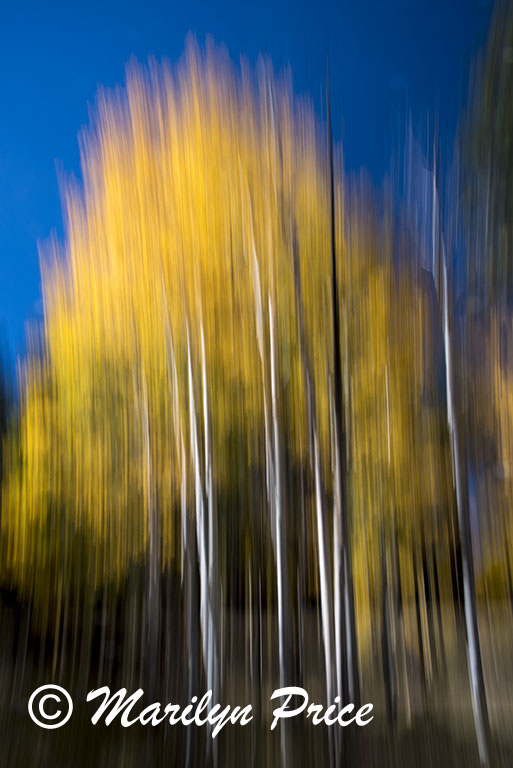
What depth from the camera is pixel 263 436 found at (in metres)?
1.52

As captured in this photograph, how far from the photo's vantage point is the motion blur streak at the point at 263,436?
4.36 ft

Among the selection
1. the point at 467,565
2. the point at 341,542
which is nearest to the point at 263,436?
the point at 341,542

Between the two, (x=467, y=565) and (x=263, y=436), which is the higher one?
(x=263, y=436)

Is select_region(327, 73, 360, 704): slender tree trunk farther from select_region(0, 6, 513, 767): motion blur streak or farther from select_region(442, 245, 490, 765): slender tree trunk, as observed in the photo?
select_region(442, 245, 490, 765): slender tree trunk

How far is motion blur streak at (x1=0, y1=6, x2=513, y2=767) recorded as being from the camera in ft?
4.36

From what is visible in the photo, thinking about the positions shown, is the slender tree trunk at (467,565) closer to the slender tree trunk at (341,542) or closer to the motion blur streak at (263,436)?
the motion blur streak at (263,436)

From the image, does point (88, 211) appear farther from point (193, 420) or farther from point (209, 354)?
point (193, 420)

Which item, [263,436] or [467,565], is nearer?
[467,565]

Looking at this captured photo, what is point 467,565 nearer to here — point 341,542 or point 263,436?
point 341,542

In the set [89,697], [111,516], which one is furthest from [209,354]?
[89,697]

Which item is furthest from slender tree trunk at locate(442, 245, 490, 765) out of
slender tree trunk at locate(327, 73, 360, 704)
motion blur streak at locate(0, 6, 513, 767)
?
slender tree trunk at locate(327, 73, 360, 704)

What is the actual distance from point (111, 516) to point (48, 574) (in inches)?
8.2

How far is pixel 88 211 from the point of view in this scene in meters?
1.57

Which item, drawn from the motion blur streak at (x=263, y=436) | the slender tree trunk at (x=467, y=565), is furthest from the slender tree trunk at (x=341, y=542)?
the slender tree trunk at (x=467, y=565)
